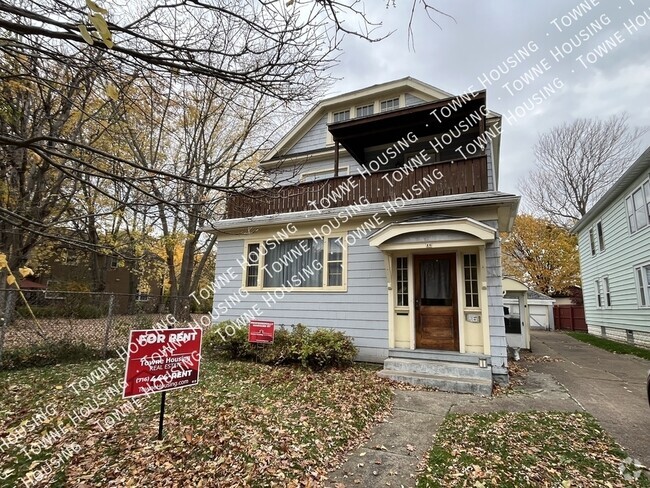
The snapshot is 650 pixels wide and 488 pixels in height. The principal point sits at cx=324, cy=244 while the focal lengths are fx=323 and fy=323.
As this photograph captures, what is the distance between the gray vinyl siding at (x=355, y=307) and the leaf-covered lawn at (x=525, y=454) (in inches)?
134

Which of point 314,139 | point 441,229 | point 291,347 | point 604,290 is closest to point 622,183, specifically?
point 604,290

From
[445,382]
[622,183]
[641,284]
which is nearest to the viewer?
[445,382]

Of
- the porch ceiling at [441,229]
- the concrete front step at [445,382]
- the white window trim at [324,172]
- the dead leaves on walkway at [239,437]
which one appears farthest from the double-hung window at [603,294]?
the dead leaves on walkway at [239,437]

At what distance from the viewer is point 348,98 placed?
12070 millimetres

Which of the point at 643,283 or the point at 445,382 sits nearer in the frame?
the point at 445,382

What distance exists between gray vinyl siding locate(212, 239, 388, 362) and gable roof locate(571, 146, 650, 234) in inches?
353

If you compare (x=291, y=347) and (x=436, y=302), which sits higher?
(x=436, y=302)

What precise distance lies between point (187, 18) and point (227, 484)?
444 cm

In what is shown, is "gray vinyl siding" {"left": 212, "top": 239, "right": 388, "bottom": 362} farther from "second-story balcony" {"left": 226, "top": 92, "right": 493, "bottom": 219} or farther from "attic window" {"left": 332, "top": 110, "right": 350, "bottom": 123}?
"attic window" {"left": 332, "top": 110, "right": 350, "bottom": 123}

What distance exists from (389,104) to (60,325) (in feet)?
38.9

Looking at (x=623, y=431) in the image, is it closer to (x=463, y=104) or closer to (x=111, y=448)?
(x=111, y=448)

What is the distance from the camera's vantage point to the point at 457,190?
760 centimetres

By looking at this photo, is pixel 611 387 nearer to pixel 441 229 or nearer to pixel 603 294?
pixel 441 229

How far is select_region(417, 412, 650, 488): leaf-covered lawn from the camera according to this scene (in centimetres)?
319
